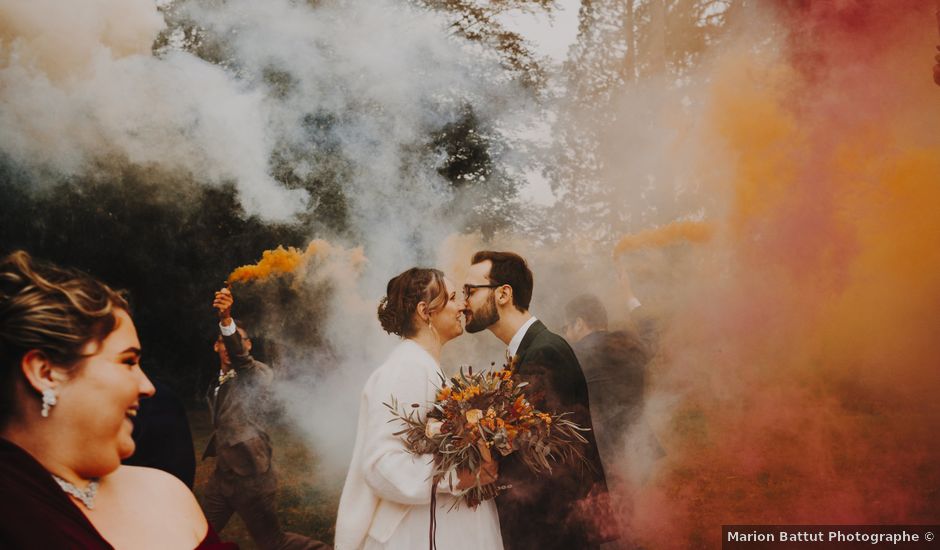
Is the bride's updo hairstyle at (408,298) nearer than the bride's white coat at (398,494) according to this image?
No

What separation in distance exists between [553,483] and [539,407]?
44 centimetres

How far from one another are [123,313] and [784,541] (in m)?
3.90

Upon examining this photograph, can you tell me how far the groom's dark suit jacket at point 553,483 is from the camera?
407 cm

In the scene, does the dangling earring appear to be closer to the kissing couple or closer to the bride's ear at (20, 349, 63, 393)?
the bride's ear at (20, 349, 63, 393)

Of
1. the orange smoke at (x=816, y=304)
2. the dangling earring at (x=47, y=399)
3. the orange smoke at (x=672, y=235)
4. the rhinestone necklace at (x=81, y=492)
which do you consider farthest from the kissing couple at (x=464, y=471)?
the dangling earring at (x=47, y=399)

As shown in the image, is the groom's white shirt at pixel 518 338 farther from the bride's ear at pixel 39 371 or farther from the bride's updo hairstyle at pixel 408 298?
the bride's ear at pixel 39 371

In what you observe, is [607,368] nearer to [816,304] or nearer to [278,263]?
[816,304]

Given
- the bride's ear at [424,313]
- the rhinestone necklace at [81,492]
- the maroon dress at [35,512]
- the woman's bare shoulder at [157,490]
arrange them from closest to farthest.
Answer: the maroon dress at [35,512] → the rhinestone necklace at [81,492] → the woman's bare shoulder at [157,490] → the bride's ear at [424,313]

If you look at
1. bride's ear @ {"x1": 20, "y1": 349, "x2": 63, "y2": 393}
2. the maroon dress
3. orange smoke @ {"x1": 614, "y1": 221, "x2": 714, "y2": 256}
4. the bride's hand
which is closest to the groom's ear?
orange smoke @ {"x1": 614, "y1": 221, "x2": 714, "y2": 256}

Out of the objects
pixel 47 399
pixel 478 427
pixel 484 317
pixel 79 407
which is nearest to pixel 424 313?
pixel 484 317

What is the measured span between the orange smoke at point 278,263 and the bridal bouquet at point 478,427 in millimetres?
1184

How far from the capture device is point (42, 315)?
8.50 feet

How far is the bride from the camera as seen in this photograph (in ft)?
12.6

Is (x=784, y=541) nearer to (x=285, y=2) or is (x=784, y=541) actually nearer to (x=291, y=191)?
(x=291, y=191)
